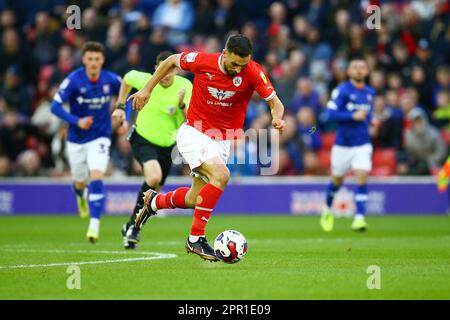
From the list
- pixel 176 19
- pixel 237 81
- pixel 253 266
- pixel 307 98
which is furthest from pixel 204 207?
pixel 176 19

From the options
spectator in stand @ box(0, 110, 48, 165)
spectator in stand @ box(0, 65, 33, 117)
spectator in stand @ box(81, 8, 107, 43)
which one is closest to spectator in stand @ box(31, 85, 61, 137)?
spectator in stand @ box(0, 110, 48, 165)

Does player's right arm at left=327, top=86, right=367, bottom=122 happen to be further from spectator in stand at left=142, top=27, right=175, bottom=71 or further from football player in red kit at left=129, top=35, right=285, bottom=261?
football player in red kit at left=129, top=35, right=285, bottom=261

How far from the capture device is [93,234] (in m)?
13.2

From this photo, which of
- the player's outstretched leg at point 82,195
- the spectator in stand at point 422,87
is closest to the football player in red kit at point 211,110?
the player's outstretched leg at point 82,195

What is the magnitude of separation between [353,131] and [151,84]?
7.52m

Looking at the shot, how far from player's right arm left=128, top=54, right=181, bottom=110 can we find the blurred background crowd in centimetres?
1083

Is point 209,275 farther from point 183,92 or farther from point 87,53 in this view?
point 87,53

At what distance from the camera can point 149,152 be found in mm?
13070

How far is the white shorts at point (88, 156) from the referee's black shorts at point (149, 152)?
732 millimetres

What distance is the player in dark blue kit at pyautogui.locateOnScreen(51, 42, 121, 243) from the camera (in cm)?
1374

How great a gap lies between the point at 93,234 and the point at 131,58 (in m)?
9.77

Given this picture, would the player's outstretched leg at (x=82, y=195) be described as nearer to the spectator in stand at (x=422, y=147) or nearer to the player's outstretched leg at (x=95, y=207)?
the player's outstretched leg at (x=95, y=207)

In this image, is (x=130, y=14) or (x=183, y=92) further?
(x=130, y=14)
